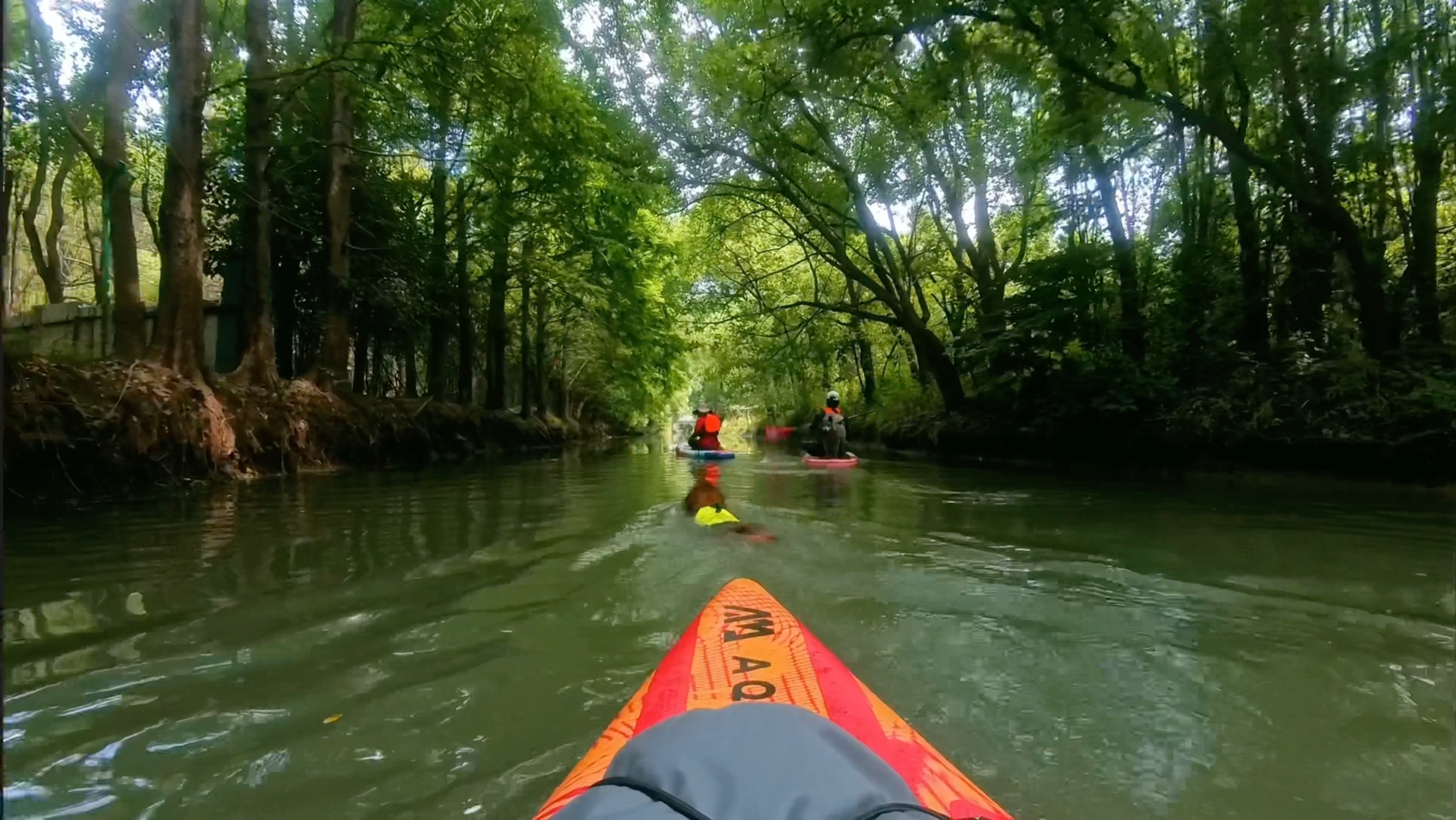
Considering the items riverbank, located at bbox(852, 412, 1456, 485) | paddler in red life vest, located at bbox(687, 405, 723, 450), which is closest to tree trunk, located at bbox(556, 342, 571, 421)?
paddler in red life vest, located at bbox(687, 405, 723, 450)

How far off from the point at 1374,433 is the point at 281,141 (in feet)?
53.2

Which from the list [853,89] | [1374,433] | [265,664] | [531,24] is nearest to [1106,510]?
[1374,433]

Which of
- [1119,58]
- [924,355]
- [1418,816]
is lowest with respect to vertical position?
[1418,816]

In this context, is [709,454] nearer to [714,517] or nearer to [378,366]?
[714,517]

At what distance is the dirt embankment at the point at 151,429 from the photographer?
6.52m

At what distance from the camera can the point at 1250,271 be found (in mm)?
10766

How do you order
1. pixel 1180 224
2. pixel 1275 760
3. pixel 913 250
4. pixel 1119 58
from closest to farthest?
pixel 1275 760 → pixel 1119 58 → pixel 1180 224 → pixel 913 250

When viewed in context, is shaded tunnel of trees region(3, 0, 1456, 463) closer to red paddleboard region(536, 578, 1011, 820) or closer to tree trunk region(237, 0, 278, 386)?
tree trunk region(237, 0, 278, 386)

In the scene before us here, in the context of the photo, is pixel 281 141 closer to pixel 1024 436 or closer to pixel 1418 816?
pixel 1024 436

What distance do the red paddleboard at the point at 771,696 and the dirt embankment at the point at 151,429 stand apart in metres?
7.12

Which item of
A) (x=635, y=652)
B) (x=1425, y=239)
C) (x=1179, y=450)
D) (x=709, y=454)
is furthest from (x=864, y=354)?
(x=635, y=652)

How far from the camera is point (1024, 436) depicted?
1400 cm

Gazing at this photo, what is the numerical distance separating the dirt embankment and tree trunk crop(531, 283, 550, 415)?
29.0ft

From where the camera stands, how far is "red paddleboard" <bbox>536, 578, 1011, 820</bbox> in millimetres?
1515
